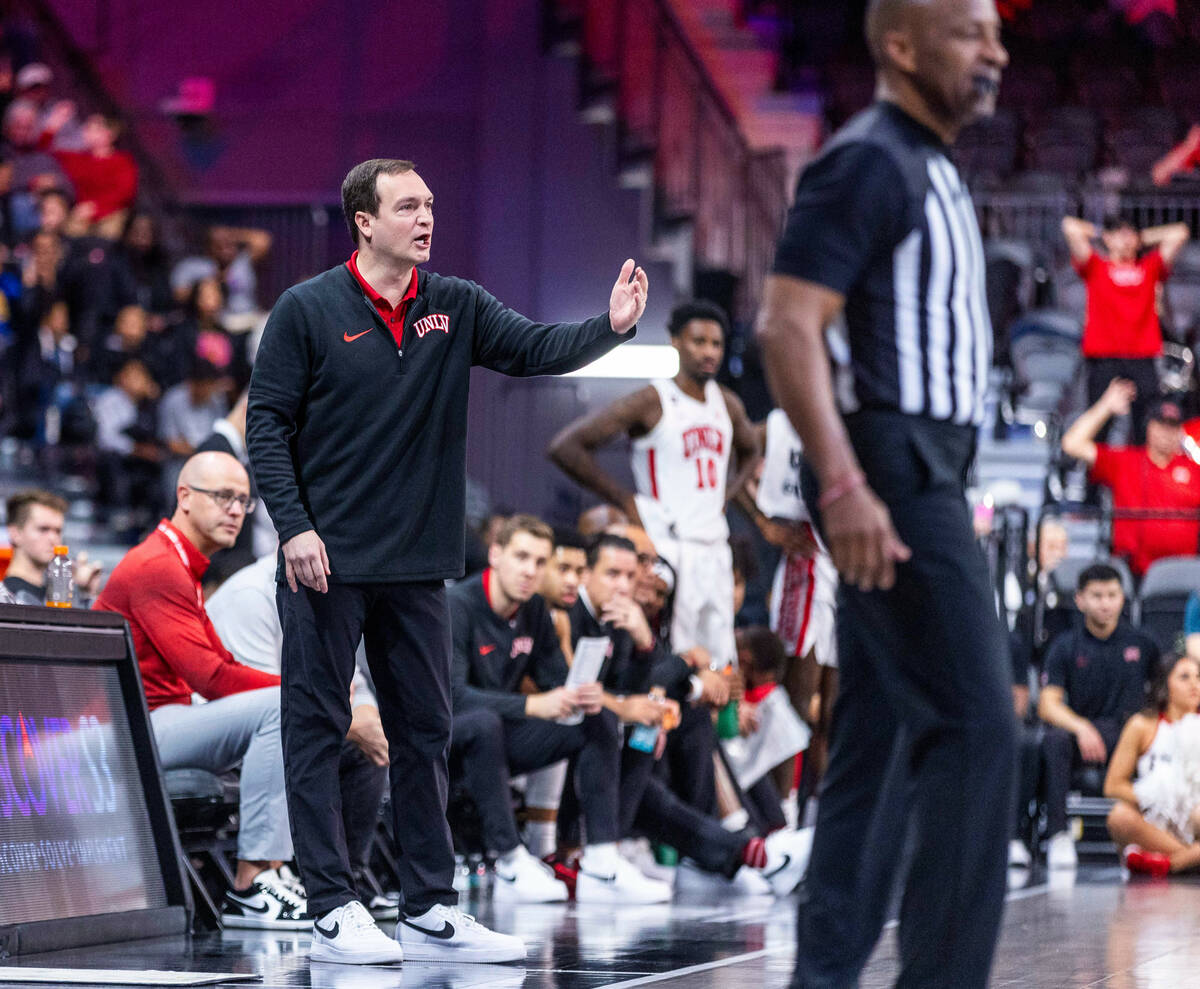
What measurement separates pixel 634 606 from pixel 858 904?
416 cm

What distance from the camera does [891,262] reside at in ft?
9.59

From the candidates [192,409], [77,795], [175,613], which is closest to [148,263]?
[192,409]

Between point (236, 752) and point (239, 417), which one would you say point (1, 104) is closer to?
point (239, 417)

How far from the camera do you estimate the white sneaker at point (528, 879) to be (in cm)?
641

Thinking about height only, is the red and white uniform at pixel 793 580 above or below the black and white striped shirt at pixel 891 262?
below

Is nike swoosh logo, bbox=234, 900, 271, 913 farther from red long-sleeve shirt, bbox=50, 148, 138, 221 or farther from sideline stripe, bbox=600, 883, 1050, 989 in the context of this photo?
red long-sleeve shirt, bbox=50, 148, 138, 221

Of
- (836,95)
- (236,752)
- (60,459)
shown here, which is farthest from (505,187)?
(236,752)

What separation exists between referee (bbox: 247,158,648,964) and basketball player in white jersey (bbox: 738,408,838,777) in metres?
3.23

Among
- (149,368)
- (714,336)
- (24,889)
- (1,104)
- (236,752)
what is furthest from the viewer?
(1,104)

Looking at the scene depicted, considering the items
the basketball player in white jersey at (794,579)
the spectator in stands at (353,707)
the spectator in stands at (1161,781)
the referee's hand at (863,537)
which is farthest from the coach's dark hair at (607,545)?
the referee's hand at (863,537)

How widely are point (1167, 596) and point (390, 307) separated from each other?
713 centimetres

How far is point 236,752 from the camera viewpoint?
551 centimetres

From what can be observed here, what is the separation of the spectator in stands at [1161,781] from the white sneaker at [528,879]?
10.5 feet

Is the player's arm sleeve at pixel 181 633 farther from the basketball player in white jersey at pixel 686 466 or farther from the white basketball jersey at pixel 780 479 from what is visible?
the white basketball jersey at pixel 780 479
